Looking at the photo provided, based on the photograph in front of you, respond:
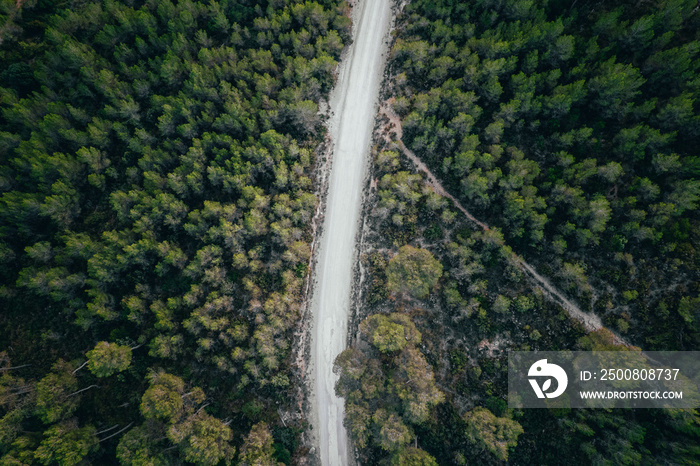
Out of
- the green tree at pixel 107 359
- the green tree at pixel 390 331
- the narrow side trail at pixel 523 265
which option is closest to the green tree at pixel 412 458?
the green tree at pixel 390 331

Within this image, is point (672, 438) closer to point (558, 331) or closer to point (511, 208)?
point (558, 331)

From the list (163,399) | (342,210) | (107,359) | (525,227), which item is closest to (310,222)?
(342,210)

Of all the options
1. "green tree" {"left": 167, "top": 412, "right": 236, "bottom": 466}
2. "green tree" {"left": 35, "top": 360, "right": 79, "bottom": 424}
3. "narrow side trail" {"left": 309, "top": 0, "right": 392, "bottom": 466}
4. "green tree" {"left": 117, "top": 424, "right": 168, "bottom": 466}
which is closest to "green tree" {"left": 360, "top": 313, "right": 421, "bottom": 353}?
"narrow side trail" {"left": 309, "top": 0, "right": 392, "bottom": 466}

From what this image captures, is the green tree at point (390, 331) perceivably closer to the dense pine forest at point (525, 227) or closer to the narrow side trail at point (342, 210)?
the dense pine forest at point (525, 227)

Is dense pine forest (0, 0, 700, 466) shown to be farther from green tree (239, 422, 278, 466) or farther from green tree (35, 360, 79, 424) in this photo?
green tree (239, 422, 278, 466)

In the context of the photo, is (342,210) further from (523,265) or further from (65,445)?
(65,445)
